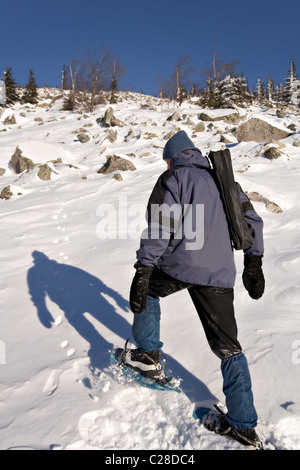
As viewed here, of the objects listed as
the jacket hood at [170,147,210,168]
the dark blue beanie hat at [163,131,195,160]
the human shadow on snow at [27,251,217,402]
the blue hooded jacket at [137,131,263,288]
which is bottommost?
the human shadow on snow at [27,251,217,402]

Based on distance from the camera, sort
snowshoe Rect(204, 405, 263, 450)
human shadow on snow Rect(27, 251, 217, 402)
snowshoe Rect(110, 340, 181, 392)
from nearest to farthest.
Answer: snowshoe Rect(204, 405, 263, 450)
snowshoe Rect(110, 340, 181, 392)
human shadow on snow Rect(27, 251, 217, 402)

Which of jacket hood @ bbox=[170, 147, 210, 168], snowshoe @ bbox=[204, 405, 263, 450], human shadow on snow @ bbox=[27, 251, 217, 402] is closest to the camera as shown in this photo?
snowshoe @ bbox=[204, 405, 263, 450]

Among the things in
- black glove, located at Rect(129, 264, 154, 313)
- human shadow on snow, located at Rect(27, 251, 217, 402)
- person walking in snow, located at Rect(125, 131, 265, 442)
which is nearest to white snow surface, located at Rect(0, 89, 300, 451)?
human shadow on snow, located at Rect(27, 251, 217, 402)

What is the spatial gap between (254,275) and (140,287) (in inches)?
31.6

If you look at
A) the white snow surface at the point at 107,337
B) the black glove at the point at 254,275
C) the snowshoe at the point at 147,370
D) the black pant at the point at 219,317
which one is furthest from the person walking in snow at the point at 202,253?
the snowshoe at the point at 147,370

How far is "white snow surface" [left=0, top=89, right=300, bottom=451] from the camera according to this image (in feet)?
5.88

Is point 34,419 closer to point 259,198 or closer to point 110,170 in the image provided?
point 259,198

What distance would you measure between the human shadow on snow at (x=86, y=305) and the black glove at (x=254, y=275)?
88cm

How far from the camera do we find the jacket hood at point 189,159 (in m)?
1.76

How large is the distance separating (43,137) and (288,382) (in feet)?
62.1

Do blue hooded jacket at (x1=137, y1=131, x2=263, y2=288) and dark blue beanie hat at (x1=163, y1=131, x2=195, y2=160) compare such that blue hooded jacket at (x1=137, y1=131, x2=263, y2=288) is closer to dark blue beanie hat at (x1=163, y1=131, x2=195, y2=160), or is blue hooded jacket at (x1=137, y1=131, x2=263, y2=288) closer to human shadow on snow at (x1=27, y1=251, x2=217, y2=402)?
dark blue beanie hat at (x1=163, y1=131, x2=195, y2=160)

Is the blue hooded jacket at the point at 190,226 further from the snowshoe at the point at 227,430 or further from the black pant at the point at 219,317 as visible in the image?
the snowshoe at the point at 227,430

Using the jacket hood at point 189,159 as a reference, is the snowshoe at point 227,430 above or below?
below

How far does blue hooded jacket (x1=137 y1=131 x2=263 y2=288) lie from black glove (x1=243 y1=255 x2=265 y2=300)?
0.22 m
